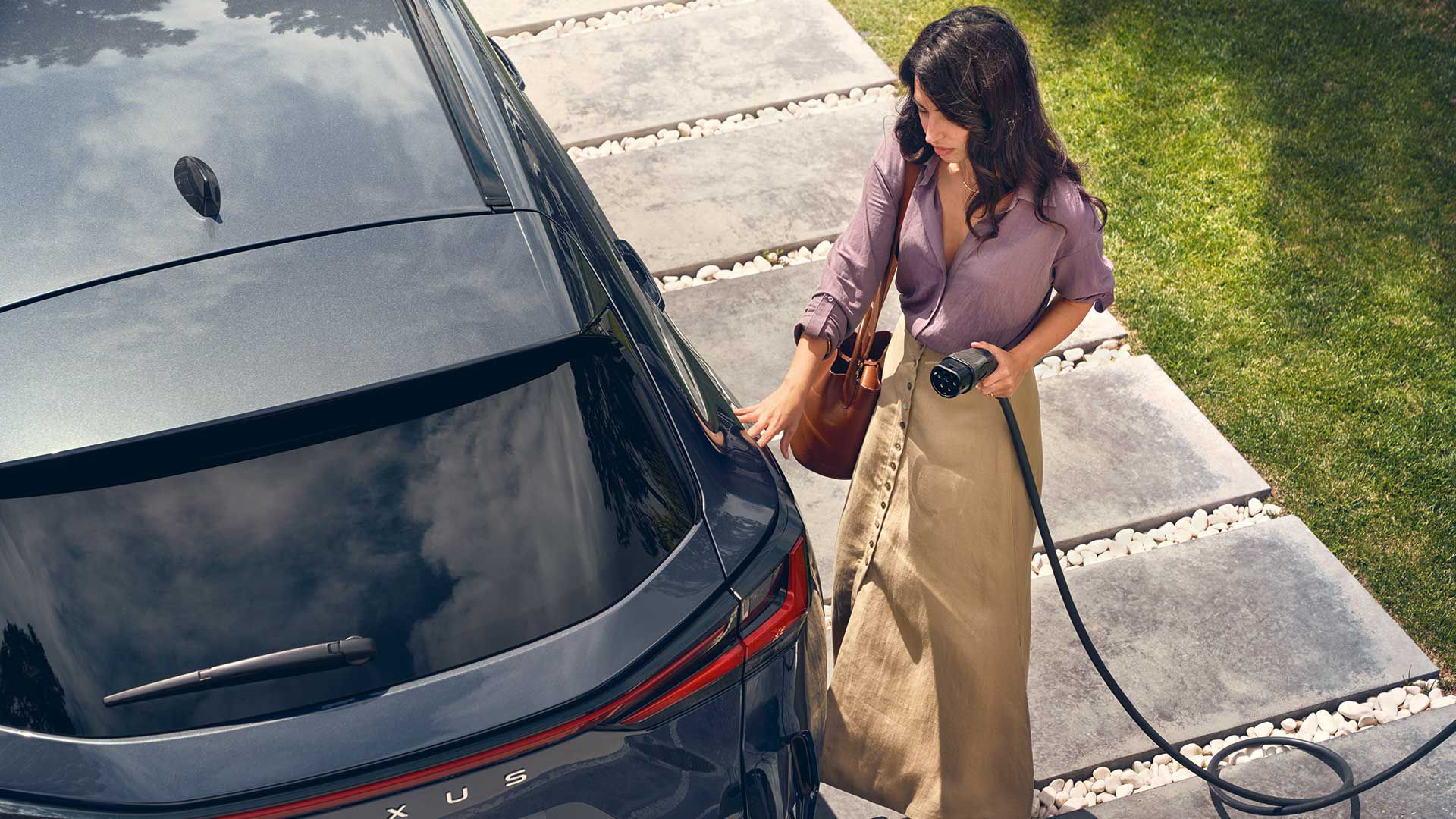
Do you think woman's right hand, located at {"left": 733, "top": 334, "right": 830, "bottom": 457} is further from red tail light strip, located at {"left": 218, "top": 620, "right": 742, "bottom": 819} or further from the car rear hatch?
red tail light strip, located at {"left": 218, "top": 620, "right": 742, "bottom": 819}

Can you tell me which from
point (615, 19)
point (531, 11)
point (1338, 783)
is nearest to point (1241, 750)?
point (1338, 783)

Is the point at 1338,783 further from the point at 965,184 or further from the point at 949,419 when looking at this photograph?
the point at 965,184

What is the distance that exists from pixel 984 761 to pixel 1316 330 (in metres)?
2.66

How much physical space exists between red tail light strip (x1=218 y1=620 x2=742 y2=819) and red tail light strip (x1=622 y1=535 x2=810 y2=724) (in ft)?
0.11

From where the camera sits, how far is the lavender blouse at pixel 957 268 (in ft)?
A: 7.66

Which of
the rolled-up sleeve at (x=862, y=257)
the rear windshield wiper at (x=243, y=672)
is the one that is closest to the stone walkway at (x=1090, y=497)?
the rolled-up sleeve at (x=862, y=257)

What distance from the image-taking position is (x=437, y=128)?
238cm

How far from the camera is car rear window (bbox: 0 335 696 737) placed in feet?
5.94

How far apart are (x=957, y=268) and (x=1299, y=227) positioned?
324 cm

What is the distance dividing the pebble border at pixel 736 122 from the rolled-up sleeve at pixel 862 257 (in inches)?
129

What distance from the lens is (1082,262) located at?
7.87 feet

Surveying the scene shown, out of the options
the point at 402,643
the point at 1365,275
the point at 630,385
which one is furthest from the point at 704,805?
the point at 1365,275

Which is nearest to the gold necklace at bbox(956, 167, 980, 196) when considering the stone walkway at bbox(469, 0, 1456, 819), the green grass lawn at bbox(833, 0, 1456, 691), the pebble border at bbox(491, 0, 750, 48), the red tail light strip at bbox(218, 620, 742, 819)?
the stone walkway at bbox(469, 0, 1456, 819)

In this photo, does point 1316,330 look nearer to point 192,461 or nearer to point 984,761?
point 984,761
